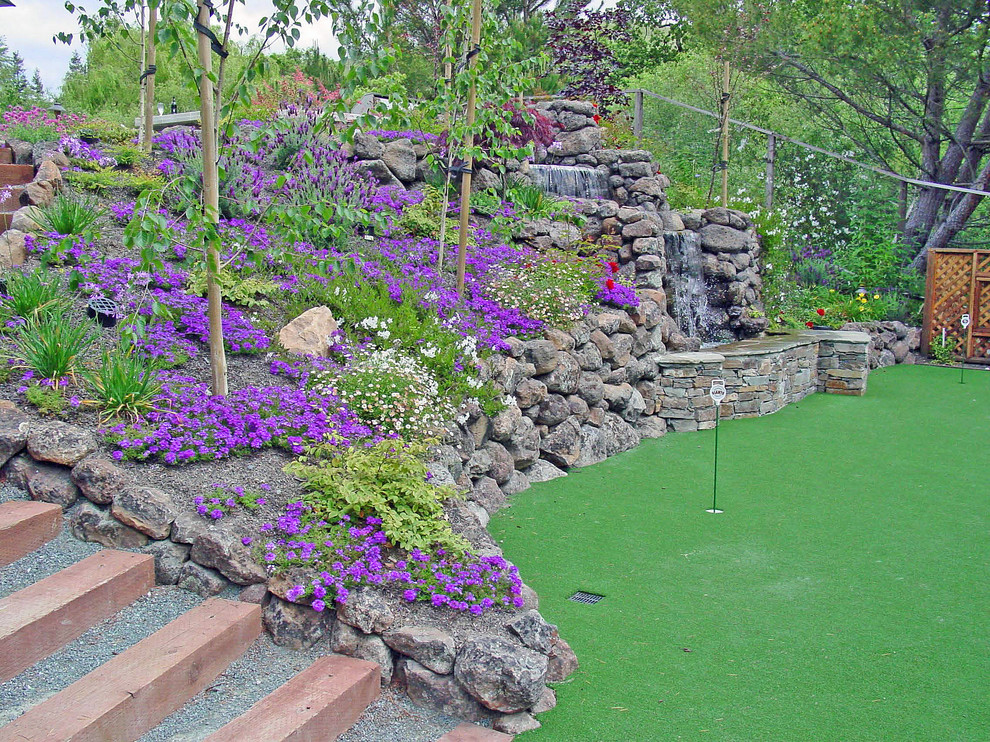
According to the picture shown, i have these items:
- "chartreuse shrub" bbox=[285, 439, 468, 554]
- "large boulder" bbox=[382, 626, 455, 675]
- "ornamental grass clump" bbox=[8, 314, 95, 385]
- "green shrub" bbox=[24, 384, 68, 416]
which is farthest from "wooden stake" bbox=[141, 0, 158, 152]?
"large boulder" bbox=[382, 626, 455, 675]

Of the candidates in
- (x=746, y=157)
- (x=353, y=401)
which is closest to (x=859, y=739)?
(x=353, y=401)

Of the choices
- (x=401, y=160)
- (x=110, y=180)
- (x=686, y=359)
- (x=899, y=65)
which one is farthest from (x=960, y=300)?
(x=110, y=180)

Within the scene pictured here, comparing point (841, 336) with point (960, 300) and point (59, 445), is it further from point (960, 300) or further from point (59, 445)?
point (59, 445)

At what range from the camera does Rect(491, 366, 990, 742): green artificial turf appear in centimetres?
308

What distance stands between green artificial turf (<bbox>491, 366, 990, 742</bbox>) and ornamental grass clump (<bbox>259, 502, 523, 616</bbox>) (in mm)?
500

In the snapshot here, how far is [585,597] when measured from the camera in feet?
13.3

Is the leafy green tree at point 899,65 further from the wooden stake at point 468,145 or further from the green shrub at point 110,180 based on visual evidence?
the green shrub at point 110,180

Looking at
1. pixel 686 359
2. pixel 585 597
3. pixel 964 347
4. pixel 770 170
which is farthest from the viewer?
pixel 770 170

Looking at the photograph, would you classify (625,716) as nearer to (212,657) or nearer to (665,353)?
(212,657)

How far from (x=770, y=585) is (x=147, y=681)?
9.94ft

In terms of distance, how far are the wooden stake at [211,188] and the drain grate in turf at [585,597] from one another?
2.05m

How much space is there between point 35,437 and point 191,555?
0.89 meters

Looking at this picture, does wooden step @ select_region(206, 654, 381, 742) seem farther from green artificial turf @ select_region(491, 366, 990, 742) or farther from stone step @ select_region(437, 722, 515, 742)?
green artificial turf @ select_region(491, 366, 990, 742)

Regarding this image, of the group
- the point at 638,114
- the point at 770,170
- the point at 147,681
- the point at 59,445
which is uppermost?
the point at 638,114
